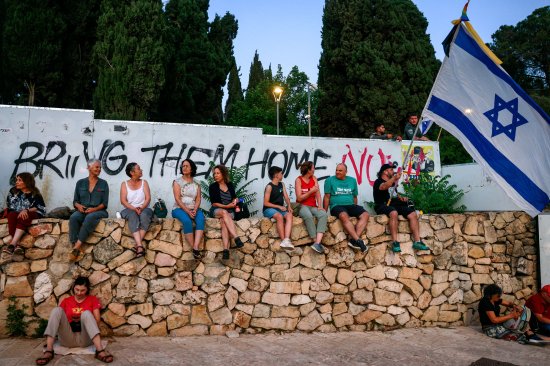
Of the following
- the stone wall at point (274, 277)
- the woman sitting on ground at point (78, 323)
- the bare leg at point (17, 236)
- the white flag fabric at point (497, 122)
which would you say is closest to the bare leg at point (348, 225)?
the stone wall at point (274, 277)

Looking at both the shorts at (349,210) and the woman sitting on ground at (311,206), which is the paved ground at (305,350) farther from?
the shorts at (349,210)

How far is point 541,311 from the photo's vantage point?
650 cm

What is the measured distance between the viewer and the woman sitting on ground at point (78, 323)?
461 cm

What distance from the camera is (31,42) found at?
12.7 metres

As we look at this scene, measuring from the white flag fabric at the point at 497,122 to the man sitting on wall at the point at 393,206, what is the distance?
1.31 meters

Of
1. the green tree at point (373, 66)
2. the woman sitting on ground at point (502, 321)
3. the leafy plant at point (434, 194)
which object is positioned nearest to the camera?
the woman sitting on ground at point (502, 321)

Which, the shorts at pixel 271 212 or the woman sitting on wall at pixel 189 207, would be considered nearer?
the woman sitting on wall at pixel 189 207

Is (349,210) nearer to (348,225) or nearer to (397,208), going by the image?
(348,225)

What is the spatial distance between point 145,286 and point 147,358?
1181 millimetres

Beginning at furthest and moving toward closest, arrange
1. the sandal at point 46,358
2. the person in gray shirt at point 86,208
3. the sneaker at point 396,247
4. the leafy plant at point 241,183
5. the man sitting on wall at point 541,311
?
the leafy plant at point 241,183 → the sneaker at point 396,247 → the man sitting on wall at point 541,311 → the person in gray shirt at point 86,208 → the sandal at point 46,358

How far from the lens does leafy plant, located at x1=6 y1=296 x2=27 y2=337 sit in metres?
5.27

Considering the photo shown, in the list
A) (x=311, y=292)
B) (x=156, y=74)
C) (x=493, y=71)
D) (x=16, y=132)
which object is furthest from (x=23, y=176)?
(x=156, y=74)

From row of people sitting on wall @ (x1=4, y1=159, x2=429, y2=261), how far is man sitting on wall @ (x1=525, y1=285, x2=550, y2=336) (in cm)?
198

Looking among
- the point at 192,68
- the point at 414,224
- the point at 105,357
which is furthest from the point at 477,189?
the point at 192,68
